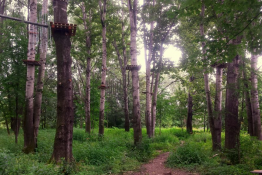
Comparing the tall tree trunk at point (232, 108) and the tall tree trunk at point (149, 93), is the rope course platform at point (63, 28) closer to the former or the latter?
the tall tree trunk at point (232, 108)

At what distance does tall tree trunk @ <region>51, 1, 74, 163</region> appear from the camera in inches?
235

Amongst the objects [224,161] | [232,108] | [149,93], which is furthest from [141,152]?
[149,93]

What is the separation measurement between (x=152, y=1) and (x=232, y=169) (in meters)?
13.5

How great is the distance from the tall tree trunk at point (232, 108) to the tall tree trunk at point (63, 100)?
559cm

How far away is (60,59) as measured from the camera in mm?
6203

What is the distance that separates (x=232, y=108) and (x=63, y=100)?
5.99m

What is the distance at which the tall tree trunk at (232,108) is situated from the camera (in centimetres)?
680

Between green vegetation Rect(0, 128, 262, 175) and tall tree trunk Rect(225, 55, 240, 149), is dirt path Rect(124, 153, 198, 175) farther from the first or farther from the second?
tall tree trunk Rect(225, 55, 240, 149)

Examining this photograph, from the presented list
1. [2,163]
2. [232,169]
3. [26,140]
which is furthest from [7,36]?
[232,169]

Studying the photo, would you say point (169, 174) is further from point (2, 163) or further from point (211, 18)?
point (211, 18)

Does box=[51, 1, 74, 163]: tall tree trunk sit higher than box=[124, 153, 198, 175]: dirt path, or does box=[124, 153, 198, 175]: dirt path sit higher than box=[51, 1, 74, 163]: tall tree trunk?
box=[51, 1, 74, 163]: tall tree trunk

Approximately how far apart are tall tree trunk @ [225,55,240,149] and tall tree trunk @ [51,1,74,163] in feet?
18.3

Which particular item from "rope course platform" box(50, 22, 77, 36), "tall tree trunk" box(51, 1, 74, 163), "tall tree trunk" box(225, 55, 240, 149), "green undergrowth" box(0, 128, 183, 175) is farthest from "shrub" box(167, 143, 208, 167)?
"rope course platform" box(50, 22, 77, 36)

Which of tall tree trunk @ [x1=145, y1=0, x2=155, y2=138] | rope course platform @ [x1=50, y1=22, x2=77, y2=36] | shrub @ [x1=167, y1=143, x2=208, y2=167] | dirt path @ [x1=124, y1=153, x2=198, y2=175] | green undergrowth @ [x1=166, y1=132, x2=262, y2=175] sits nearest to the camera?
green undergrowth @ [x1=166, y1=132, x2=262, y2=175]
